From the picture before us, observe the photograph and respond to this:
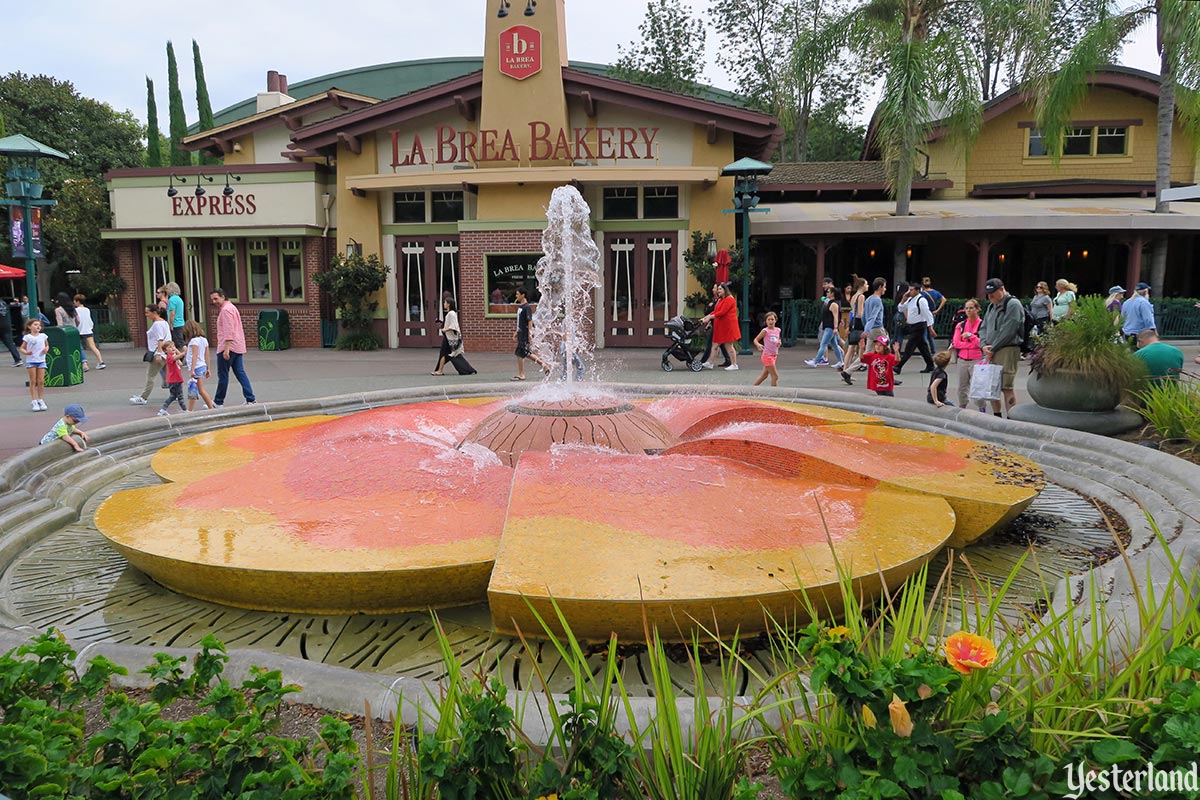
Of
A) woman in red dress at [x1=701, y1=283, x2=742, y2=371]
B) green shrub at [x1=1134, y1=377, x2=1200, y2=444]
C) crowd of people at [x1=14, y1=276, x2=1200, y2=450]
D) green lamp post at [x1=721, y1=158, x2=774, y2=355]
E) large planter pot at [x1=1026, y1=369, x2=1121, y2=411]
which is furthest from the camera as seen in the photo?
green lamp post at [x1=721, y1=158, x2=774, y2=355]

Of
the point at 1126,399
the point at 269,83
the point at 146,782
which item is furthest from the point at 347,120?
the point at 146,782

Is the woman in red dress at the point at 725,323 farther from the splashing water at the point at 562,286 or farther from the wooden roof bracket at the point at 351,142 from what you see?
the wooden roof bracket at the point at 351,142

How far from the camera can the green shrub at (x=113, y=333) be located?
24562 millimetres

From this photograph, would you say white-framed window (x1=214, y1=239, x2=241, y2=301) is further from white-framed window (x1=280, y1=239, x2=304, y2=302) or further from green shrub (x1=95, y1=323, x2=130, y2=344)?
green shrub (x1=95, y1=323, x2=130, y2=344)

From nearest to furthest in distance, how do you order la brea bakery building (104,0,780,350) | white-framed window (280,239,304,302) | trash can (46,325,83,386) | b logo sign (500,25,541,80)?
1. trash can (46,325,83,386)
2. b logo sign (500,25,541,80)
3. la brea bakery building (104,0,780,350)
4. white-framed window (280,239,304,302)

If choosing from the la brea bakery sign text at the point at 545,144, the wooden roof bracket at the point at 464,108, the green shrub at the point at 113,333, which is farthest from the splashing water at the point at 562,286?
the green shrub at the point at 113,333

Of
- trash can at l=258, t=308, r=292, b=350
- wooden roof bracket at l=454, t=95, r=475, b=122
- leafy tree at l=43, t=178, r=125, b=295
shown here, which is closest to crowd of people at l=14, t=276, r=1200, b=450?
trash can at l=258, t=308, r=292, b=350

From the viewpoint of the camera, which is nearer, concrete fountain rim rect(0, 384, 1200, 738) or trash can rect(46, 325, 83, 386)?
concrete fountain rim rect(0, 384, 1200, 738)

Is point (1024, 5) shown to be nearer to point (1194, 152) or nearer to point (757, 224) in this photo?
point (1194, 152)

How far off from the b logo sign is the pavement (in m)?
6.99

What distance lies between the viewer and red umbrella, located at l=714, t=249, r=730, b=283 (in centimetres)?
1895

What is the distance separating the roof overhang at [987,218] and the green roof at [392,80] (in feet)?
60.5

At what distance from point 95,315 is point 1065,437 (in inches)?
1217

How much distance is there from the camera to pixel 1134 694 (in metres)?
2.35
